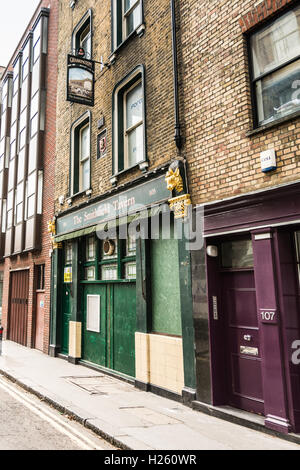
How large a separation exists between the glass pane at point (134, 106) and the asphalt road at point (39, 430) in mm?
6705

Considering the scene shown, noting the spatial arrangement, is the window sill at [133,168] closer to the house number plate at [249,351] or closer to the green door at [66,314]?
the green door at [66,314]

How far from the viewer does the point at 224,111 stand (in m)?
6.53

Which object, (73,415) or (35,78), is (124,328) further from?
(35,78)

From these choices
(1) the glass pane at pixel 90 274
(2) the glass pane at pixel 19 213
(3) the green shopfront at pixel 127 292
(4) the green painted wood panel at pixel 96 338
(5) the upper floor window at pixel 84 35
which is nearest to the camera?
(3) the green shopfront at pixel 127 292

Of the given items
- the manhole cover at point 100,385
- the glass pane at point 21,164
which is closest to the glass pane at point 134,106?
the manhole cover at point 100,385

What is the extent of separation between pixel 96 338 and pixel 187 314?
4.34 meters

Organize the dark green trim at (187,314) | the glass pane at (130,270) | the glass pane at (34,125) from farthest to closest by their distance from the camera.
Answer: the glass pane at (34,125)
the glass pane at (130,270)
the dark green trim at (187,314)

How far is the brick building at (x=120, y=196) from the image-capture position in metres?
7.74

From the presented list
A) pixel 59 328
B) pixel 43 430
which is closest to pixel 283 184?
pixel 43 430

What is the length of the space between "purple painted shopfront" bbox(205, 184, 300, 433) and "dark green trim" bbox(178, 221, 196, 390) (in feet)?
1.58

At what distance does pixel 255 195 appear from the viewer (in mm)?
5660

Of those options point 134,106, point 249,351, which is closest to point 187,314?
point 249,351

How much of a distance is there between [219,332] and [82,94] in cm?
777

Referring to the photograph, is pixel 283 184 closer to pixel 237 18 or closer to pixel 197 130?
pixel 197 130
